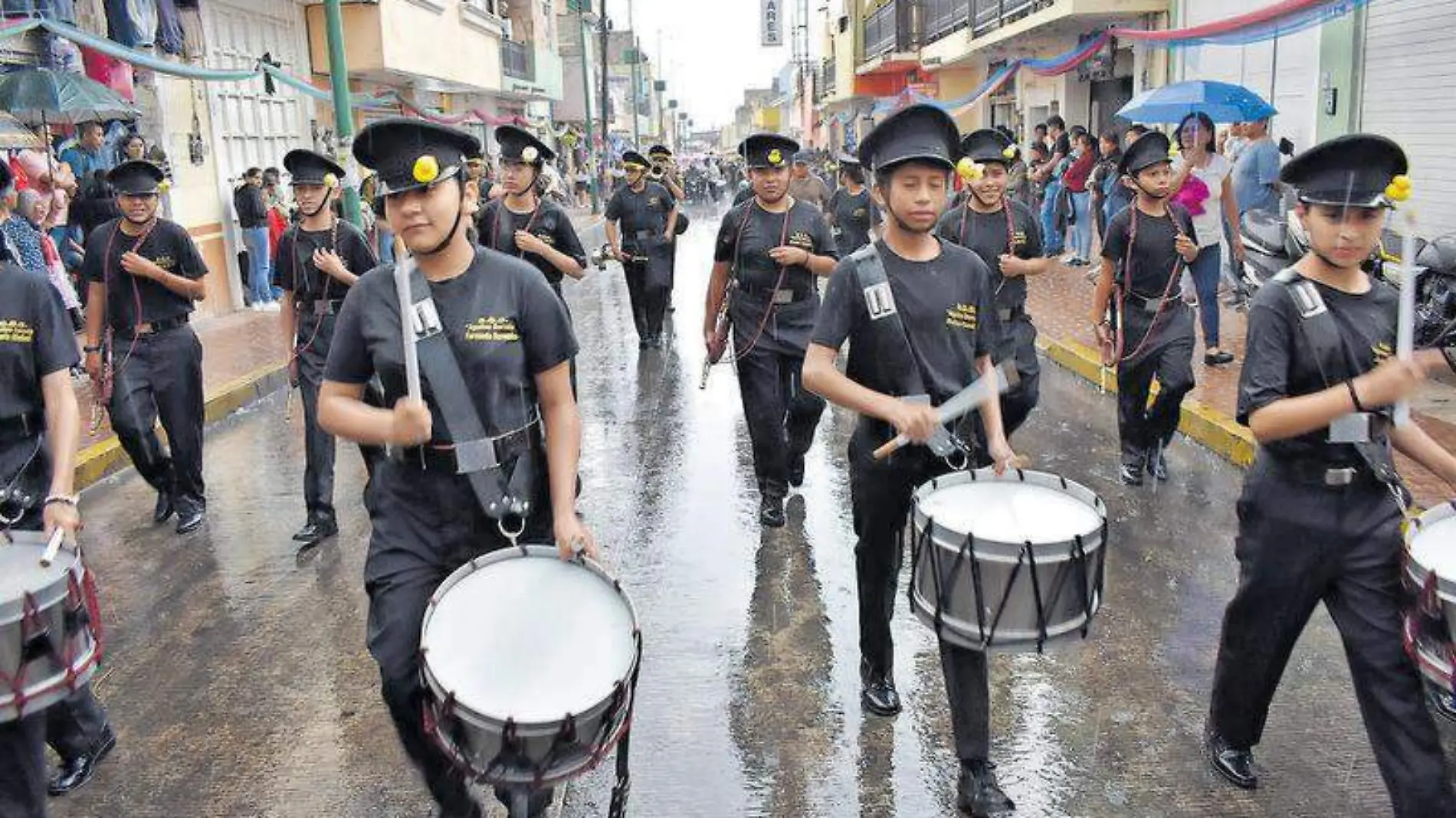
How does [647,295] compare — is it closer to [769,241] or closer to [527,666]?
[769,241]

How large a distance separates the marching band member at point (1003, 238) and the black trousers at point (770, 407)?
3.68 feet

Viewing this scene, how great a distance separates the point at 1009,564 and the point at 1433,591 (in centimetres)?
101

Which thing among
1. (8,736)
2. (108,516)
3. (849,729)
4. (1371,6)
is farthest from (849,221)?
(8,736)

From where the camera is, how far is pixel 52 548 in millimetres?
3139

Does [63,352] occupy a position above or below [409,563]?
above

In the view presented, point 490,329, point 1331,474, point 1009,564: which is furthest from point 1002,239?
point 490,329

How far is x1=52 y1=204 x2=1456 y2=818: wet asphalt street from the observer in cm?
397

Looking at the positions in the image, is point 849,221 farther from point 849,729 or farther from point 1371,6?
point 849,729

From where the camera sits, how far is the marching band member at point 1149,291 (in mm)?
6906

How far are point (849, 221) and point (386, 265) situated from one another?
368 inches

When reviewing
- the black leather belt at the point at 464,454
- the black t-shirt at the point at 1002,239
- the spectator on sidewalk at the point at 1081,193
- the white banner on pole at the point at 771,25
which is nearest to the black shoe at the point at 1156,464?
the black t-shirt at the point at 1002,239

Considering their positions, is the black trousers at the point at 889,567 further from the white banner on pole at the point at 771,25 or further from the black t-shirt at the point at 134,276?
the white banner on pole at the point at 771,25

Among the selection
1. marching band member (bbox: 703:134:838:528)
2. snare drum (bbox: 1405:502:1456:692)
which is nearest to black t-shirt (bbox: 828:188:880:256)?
marching band member (bbox: 703:134:838:528)

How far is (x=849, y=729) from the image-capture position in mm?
4352
